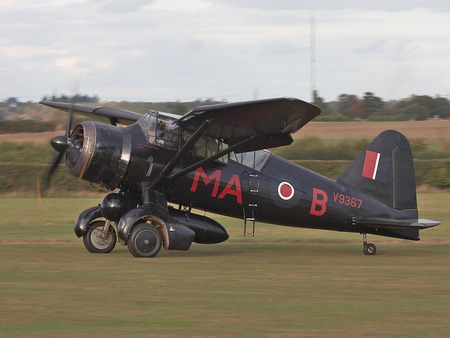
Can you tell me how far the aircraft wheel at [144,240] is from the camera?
13.1m

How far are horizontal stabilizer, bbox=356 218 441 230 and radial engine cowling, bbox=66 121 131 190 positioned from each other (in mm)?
4983

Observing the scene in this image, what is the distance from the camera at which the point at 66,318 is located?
25.1 ft

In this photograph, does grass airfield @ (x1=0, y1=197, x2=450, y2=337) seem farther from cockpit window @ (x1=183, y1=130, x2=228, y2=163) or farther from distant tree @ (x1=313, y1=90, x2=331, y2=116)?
distant tree @ (x1=313, y1=90, x2=331, y2=116)

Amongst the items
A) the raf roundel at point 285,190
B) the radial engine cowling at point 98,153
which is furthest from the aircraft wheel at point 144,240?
the raf roundel at point 285,190

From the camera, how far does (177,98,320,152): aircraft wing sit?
41.5 ft

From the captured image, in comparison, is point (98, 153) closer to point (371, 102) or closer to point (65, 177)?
point (65, 177)

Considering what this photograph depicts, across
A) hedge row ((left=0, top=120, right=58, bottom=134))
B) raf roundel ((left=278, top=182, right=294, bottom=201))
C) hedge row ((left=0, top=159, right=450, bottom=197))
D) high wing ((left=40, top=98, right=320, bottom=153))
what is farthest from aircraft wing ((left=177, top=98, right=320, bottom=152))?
hedge row ((left=0, top=120, right=58, bottom=134))

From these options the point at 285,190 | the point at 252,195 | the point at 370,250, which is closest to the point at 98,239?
the point at 252,195

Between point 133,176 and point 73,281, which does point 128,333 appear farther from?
point 133,176

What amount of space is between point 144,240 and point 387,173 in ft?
17.7

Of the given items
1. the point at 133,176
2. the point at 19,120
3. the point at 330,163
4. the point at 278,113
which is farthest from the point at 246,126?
the point at 19,120

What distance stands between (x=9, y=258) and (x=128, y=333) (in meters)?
6.70

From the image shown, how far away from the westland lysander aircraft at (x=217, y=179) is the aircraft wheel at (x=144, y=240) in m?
0.02

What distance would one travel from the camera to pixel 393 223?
47.8ft
